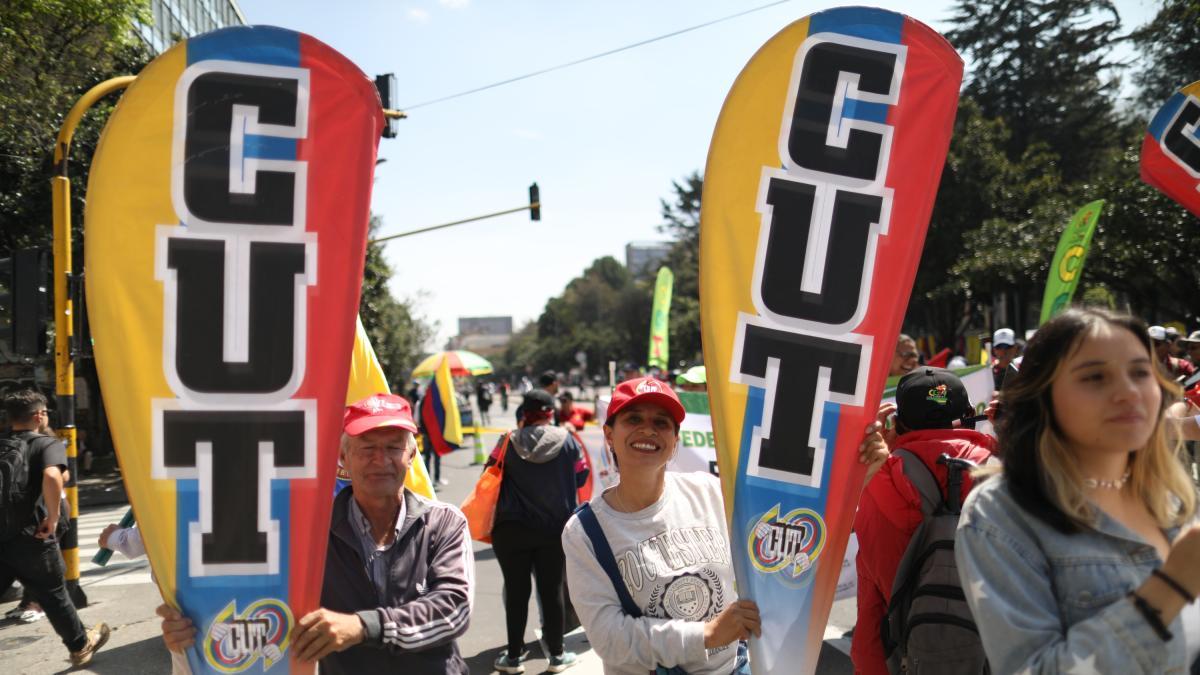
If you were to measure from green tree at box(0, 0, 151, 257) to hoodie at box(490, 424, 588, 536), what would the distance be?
823cm

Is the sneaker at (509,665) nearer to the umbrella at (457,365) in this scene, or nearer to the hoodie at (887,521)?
the hoodie at (887,521)

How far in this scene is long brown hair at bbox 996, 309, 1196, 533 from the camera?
171 cm

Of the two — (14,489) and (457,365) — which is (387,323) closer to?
(457,365)

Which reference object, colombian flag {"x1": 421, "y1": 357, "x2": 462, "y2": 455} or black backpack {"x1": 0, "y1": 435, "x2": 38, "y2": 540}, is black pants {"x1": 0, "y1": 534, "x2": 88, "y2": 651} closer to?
black backpack {"x1": 0, "y1": 435, "x2": 38, "y2": 540}

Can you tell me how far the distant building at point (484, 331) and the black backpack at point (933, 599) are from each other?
158m

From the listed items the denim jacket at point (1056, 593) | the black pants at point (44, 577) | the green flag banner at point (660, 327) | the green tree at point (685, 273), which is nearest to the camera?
the denim jacket at point (1056, 593)

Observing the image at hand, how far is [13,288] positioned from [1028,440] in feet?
23.4

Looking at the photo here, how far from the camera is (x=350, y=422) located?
8.91ft

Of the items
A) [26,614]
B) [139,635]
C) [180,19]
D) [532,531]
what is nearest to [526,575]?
[532,531]

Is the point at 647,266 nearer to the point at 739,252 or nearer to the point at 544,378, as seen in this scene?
the point at 544,378

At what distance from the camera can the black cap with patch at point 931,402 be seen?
3084 mm

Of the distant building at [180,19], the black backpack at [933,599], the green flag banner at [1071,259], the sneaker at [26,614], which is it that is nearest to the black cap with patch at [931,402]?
the black backpack at [933,599]

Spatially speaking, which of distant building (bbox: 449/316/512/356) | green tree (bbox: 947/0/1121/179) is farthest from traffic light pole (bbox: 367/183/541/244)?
distant building (bbox: 449/316/512/356)

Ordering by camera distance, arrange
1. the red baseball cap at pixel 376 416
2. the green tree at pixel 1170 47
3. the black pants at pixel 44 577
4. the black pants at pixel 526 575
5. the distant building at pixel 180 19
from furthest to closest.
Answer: the distant building at pixel 180 19, the green tree at pixel 1170 47, the black pants at pixel 44 577, the black pants at pixel 526 575, the red baseball cap at pixel 376 416
